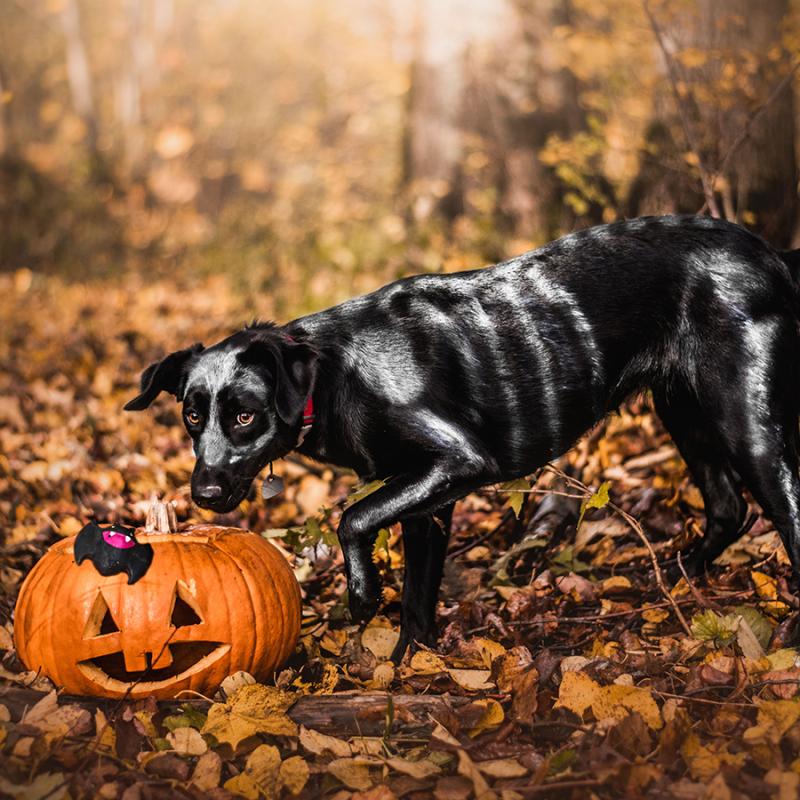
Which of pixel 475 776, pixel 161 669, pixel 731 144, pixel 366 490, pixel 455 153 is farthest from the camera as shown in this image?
pixel 455 153

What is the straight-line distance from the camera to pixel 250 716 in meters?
3.08

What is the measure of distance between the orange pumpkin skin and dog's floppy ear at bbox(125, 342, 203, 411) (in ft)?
1.76

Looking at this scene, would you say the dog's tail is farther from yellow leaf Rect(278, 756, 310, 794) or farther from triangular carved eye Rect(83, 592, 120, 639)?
triangular carved eye Rect(83, 592, 120, 639)

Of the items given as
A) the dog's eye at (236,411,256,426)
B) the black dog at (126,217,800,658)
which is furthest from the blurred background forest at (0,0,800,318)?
the dog's eye at (236,411,256,426)

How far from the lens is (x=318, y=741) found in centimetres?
297

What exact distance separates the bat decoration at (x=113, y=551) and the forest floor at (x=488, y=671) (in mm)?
456

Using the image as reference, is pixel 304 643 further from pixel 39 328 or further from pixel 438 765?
pixel 39 328

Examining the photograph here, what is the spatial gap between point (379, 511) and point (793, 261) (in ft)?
6.41

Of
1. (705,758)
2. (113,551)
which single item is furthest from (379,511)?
(705,758)

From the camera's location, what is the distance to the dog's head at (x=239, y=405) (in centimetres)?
358

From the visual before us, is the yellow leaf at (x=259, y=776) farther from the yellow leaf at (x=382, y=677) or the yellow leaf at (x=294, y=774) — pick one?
the yellow leaf at (x=382, y=677)

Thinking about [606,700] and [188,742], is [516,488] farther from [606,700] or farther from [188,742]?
[188,742]

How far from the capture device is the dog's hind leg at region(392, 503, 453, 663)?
4.00 m

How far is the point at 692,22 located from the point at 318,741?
625cm
